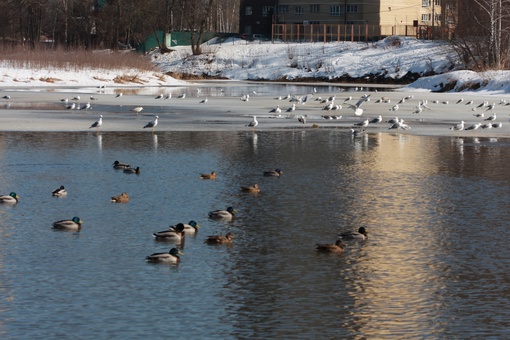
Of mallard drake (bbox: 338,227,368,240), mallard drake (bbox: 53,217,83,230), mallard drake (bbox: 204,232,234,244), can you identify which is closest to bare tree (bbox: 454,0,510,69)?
mallard drake (bbox: 338,227,368,240)

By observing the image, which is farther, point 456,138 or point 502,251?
point 456,138

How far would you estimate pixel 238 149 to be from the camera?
28.5 metres

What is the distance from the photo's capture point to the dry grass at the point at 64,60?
6412 cm

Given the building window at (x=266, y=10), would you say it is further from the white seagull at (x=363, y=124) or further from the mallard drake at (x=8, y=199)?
the mallard drake at (x=8, y=199)

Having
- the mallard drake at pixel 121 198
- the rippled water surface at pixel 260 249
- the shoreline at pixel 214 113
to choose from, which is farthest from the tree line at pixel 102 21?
the mallard drake at pixel 121 198

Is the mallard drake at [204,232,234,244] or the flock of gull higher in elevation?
the flock of gull

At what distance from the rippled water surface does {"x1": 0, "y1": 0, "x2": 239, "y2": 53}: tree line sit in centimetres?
7305

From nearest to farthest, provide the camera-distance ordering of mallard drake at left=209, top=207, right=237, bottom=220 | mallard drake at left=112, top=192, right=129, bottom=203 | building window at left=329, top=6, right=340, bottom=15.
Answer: mallard drake at left=209, top=207, right=237, bottom=220 → mallard drake at left=112, top=192, right=129, bottom=203 → building window at left=329, top=6, right=340, bottom=15

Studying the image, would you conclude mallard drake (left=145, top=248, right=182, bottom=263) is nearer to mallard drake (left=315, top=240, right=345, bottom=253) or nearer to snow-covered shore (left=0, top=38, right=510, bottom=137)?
mallard drake (left=315, top=240, right=345, bottom=253)

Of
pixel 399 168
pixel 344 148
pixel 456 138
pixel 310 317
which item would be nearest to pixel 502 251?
pixel 310 317

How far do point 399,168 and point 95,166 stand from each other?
7.82m

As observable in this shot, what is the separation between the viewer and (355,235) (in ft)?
52.0

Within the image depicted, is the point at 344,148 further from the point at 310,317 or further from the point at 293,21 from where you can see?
the point at 293,21

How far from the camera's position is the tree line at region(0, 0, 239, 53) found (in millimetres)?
98688
